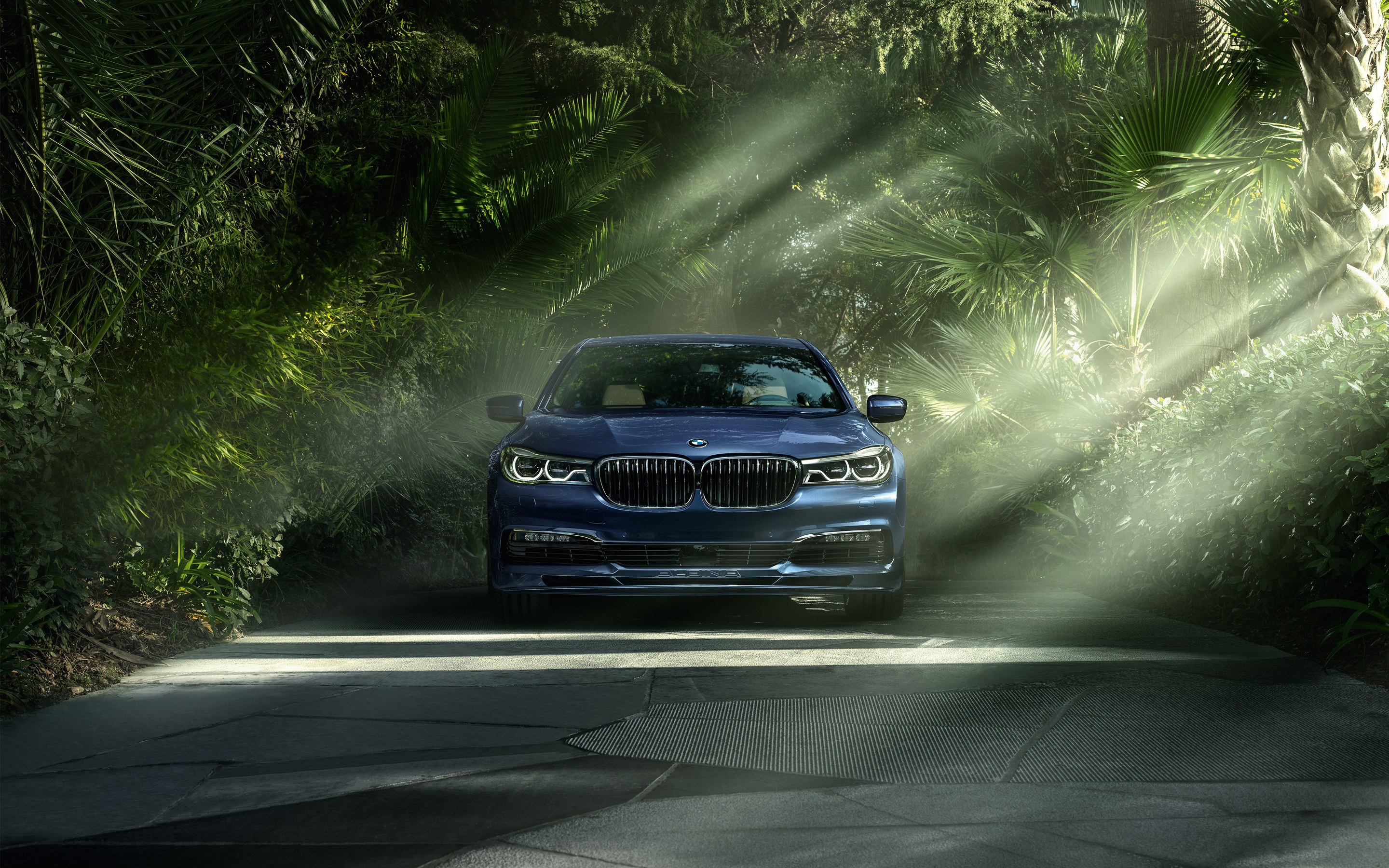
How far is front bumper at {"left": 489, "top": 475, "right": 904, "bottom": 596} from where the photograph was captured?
649 cm

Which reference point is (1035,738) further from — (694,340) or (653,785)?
(694,340)

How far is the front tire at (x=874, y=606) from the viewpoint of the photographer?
23.0ft

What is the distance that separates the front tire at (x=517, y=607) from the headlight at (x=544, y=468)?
64cm

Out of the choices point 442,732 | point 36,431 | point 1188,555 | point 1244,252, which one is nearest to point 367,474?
point 36,431

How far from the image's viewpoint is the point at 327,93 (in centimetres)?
1012

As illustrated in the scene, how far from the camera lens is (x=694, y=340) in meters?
8.34

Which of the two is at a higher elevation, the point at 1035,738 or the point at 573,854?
the point at 573,854

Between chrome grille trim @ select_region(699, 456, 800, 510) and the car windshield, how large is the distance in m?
0.90

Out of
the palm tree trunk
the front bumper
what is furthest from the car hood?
the palm tree trunk

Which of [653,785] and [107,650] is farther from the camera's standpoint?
[107,650]

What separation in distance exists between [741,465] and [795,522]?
389 mm

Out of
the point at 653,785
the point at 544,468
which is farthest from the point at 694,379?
the point at 653,785

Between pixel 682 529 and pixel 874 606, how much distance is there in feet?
4.08

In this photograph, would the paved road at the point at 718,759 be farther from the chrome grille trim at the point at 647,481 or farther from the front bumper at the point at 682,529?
the chrome grille trim at the point at 647,481
